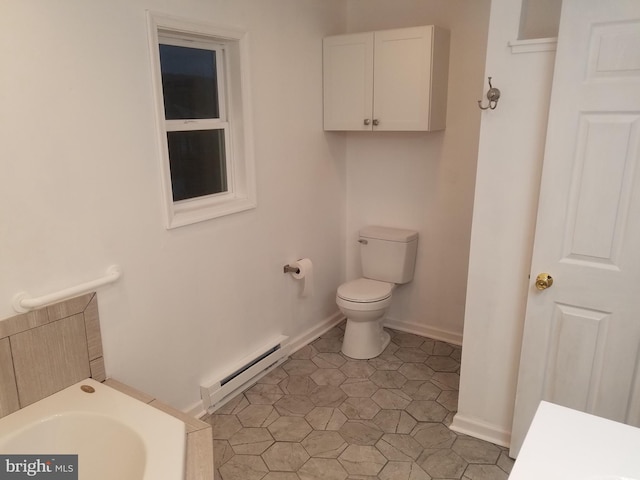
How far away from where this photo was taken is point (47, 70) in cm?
179

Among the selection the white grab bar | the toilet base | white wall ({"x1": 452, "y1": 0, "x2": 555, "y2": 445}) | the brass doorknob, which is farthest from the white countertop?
the toilet base

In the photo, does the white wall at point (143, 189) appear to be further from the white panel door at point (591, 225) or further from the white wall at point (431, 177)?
the white panel door at point (591, 225)

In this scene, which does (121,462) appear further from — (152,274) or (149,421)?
(152,274)

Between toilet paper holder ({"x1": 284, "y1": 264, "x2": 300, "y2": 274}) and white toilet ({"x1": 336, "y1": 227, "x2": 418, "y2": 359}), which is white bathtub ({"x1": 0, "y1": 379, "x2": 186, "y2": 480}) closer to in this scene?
toilet paper holder ({"x1": 284, "y1": 264, "x2": 300, "y2": 274})

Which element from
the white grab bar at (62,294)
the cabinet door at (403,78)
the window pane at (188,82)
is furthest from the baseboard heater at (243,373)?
the cabinet door at (403,78)

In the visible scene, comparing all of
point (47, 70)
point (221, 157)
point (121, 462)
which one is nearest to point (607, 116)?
point (221, 157)

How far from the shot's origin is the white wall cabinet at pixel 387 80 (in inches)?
114

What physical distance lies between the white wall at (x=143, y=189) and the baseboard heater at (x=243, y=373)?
7cm

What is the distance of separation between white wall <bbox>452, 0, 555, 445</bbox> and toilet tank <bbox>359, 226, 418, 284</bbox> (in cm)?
103

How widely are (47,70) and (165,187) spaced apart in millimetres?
665

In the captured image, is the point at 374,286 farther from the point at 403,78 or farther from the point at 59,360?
the point at 59,360

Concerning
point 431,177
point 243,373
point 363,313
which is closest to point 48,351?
point 243,373

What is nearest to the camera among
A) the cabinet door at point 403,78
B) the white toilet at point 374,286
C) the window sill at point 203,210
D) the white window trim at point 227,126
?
the white window trim at point 227,126

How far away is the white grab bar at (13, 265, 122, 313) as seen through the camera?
1.79 m
